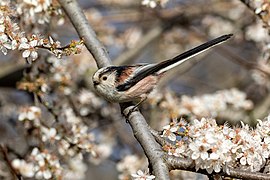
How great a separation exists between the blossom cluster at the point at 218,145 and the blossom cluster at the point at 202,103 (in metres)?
1.24

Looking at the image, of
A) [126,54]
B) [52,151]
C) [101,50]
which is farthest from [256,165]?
[126,54]

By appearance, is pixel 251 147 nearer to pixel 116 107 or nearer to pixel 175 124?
pixel 175 124

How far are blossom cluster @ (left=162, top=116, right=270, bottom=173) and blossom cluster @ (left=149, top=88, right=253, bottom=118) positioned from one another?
1.24 metres

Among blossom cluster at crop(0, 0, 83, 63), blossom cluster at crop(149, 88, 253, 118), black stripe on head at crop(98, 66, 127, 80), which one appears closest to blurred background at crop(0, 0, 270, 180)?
blossom cluster at crop(149, 88, 253, 118)

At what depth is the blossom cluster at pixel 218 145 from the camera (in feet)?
5.22

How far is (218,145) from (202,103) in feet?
5.54

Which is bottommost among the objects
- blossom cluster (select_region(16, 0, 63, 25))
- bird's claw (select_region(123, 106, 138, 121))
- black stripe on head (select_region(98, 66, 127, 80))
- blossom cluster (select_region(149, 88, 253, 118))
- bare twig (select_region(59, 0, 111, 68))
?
bird's claw (select_region(123, 106, 138, 121))

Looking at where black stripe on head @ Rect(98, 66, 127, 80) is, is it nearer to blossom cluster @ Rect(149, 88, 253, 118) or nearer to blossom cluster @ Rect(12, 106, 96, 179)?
blossom cluster @ Rect(12, 106, 96, 179)

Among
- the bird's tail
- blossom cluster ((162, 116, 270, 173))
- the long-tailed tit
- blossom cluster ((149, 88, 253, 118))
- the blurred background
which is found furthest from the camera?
blossom cluster ((149, 88, 253, 118))

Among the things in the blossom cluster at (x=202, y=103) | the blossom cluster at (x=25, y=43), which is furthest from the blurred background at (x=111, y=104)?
the blossom cluster at (x=25, y=43)

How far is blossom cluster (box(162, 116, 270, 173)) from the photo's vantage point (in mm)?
1591

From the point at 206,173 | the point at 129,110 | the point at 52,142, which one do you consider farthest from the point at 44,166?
the point at 206,173

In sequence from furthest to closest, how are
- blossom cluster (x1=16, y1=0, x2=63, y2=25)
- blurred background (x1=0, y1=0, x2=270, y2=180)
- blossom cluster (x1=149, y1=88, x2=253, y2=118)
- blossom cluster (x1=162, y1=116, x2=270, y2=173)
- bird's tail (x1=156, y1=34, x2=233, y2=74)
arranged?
blossom cluster (x1=149, y1=88, x2=253, y2=118) → blurred background (x1=0, y1=0, x2=270, y2=180) → blossom cluster (x1=16, y1=0, x2=63, y2=25) → bird's tail (x1=156, y1=34, x2=233, y2=74) → blossom cluster (x1=162, y1=116, x2=270, y2=173)

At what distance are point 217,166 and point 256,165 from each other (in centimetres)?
14
